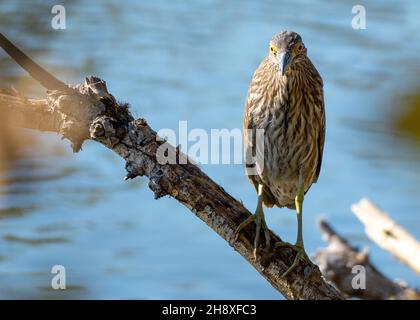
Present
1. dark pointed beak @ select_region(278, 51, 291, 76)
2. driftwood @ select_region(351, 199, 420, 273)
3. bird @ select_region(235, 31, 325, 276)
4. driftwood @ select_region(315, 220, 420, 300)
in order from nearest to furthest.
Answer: dark pointed beak @ select_region(278, 51, 291, 76) → bird @ select_region(235, 31, 325, 276) → driftwood @ select_region(351, 199, 420, 273) → driftwood @ select_region(315, 220, 420, 300)

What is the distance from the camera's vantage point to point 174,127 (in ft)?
35.0

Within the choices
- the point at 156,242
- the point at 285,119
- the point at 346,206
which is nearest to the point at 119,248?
the point at 156,242

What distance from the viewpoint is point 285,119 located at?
682cm

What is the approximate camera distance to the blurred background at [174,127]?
31.3 ft

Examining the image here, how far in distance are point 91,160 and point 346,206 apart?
7.76 ft

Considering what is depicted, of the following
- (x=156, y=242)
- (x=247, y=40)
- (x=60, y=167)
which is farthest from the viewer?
(x=247, y=40)

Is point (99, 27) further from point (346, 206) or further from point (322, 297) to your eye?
A: point (322, 297)

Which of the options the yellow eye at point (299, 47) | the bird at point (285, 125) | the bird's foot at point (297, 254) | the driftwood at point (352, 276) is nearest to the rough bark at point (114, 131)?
the bird's foot at point (297, 254)

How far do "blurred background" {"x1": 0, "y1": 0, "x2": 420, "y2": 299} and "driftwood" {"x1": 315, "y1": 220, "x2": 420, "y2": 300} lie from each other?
149 cm

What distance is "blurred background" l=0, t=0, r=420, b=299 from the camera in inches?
376

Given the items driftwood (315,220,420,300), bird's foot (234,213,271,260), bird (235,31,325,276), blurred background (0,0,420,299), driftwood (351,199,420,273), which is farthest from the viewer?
blurred background (0,0,420,299)

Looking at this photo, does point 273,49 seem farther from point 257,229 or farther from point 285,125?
point 257,229

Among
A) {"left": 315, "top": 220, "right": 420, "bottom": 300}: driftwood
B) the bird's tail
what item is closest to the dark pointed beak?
the bird's tail

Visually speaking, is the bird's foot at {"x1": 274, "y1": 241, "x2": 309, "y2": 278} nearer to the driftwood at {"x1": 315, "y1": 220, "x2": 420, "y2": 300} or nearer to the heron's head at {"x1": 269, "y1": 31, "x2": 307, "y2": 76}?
the heron's head at {"x1": 269, "y1": 31, "x2": 307, "y2": 76}
